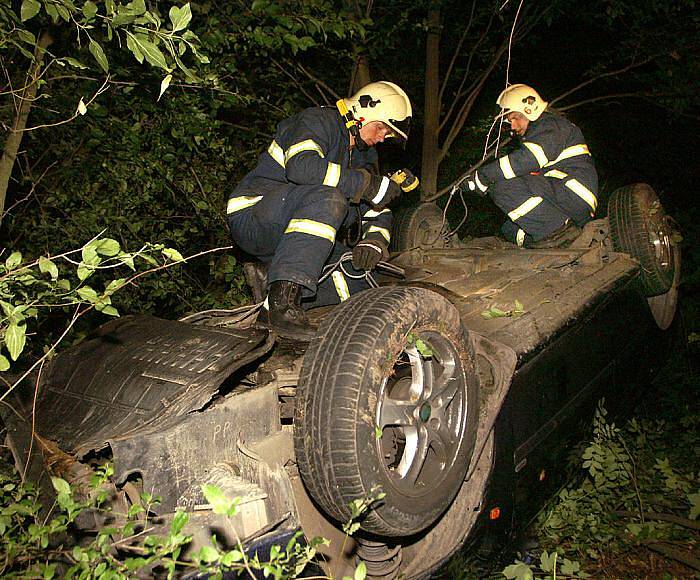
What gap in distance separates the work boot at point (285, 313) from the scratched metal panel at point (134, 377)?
0.37m

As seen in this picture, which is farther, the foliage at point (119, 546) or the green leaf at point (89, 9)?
the green leaf at point (89, 9)

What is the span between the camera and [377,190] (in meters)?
3.43

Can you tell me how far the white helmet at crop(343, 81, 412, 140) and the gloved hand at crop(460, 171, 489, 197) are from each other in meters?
1.32

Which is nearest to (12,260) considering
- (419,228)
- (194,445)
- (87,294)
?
(87,294)

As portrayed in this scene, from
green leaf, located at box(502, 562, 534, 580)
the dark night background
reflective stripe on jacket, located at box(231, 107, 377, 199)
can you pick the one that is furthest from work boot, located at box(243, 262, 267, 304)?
green leaf, located at box(502, 562, 534, 580)

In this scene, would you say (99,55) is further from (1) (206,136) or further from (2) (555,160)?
(2) (555,160)

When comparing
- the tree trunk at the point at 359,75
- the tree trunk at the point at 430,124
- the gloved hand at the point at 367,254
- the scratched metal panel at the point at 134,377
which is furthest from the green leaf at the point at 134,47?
the tree trunk at the point at 430,124

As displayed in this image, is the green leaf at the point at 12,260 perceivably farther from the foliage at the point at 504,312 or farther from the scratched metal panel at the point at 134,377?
the foliage at the point at 504,312

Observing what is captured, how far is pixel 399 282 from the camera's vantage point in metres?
3.38

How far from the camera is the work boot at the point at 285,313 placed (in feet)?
9.10

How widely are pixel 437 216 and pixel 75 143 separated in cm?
320

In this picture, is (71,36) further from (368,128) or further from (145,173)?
(368,128)

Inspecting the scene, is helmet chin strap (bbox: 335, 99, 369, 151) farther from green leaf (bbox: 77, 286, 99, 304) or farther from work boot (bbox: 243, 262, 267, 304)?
green leaf (bbox: 77, 286, 99, 304)

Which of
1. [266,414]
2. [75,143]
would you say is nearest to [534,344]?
[266,414]
